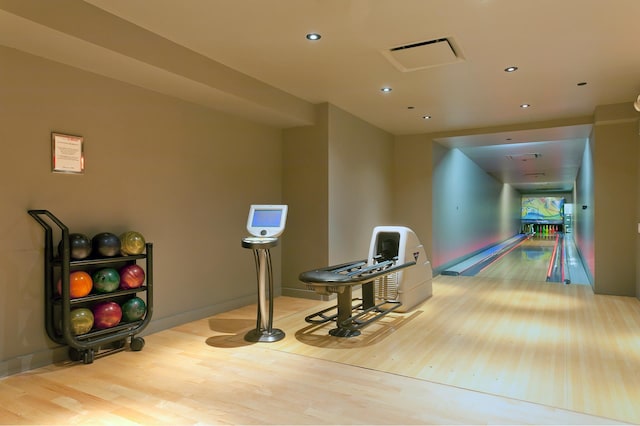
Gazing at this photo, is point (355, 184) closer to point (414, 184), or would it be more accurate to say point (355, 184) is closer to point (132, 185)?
point (414, 184)

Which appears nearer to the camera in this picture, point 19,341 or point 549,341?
point 19,341

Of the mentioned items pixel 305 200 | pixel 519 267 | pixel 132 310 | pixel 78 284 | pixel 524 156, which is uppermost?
pixel 524 156

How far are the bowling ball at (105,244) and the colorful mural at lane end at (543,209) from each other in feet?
81.0

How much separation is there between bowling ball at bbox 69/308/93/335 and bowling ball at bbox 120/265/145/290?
35 centimetres

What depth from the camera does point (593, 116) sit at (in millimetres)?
6215

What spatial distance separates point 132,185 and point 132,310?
1145 mm

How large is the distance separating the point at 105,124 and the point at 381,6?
252 cm

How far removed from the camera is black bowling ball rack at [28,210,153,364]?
305cm

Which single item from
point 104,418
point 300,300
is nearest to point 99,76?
point 104,418

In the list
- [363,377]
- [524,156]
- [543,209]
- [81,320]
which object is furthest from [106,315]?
[543,209]

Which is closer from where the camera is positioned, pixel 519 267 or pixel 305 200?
pixel 305 200

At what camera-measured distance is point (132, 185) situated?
3.90m

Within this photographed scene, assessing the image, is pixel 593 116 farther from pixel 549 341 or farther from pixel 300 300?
pixel 300 300

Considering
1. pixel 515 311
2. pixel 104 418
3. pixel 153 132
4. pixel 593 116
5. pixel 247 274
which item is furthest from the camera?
pixel 593 116
